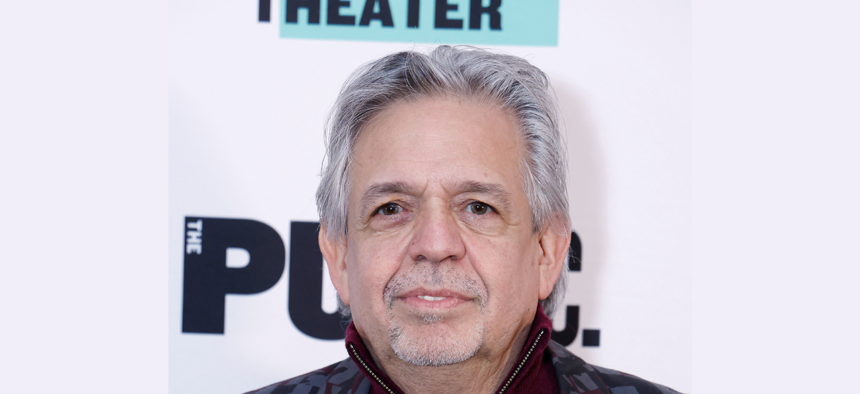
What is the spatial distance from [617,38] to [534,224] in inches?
30.8

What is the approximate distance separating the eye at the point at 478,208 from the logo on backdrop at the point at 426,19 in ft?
2.30

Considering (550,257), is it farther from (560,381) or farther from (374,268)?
(374,268)

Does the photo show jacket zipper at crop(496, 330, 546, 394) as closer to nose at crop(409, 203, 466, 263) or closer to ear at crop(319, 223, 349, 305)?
nose at crop(409, 203, 466, 263)

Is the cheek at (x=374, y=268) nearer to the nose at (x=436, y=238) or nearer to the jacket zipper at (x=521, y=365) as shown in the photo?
the nose at (x=436, y=238)

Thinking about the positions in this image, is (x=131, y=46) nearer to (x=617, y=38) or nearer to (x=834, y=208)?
(x=617, y=38)

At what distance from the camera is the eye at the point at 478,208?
145 cm

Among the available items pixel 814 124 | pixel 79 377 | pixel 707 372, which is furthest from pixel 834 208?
pixel 79 377

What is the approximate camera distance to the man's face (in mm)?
1366

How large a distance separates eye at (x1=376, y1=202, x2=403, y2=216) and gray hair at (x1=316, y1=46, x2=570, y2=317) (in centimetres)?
13

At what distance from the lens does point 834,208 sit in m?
1.84

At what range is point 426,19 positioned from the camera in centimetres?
194

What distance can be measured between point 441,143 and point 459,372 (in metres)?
0.55

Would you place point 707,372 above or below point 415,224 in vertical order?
below

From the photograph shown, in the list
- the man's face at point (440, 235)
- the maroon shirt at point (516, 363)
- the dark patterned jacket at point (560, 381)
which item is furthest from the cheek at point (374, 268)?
the dark patterned jacket at point (560, 381)
